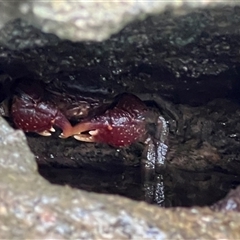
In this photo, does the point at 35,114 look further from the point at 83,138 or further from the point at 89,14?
the point at 89,14

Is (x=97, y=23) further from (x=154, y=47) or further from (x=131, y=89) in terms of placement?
(x=131, y=89)

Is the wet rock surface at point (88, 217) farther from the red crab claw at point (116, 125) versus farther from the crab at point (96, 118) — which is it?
the red crab claw at point (116, 125)

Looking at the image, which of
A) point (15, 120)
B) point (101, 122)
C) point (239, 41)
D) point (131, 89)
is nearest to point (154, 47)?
point (239, 41)

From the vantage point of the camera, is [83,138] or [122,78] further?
[83,138]

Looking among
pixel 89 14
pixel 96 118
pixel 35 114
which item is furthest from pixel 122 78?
pixel 89 14

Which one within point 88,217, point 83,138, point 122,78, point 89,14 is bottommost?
point 83,138

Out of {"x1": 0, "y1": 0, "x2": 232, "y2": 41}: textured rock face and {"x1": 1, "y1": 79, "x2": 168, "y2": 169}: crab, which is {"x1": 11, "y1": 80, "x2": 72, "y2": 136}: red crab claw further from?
{"x1": 0, "y1": 0, "x2": 232, "y2": 41}: textured rock face

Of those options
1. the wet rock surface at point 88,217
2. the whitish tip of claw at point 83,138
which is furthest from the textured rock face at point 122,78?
the whitish tip of claw at point 83,138
